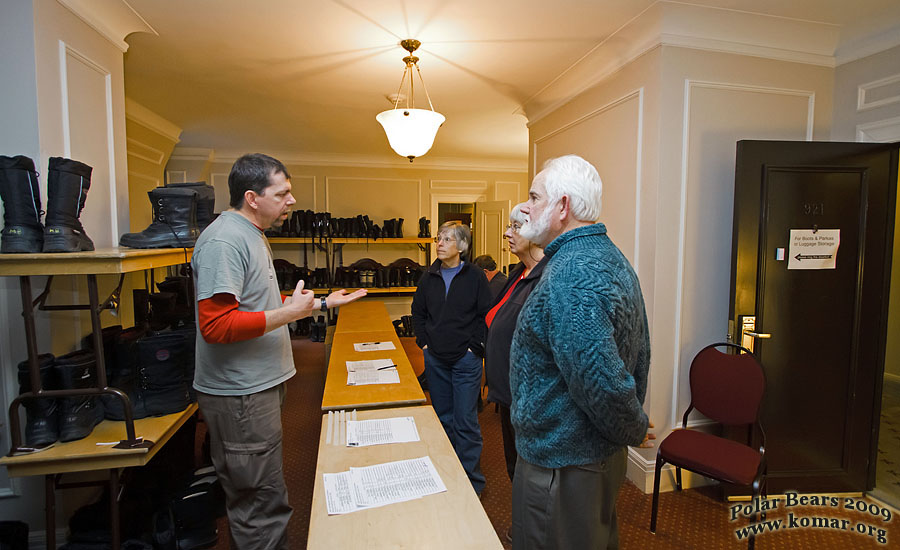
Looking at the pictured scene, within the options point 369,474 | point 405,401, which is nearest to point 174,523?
point 405,401

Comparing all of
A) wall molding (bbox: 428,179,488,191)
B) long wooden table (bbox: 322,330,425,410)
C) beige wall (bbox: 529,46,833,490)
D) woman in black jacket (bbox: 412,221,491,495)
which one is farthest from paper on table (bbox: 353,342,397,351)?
wall molding (bbox: 428,179,488,191)

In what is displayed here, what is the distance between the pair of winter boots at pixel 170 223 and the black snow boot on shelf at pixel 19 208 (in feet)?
1.42

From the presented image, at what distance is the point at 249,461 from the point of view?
1.64 meters

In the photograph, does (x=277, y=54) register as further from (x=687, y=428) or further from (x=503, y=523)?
(x=687, y=428)

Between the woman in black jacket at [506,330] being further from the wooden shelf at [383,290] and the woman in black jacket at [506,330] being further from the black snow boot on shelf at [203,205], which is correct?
the wooden shelf at [383,290]

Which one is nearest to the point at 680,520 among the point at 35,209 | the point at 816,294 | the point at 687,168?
the point at 816,294

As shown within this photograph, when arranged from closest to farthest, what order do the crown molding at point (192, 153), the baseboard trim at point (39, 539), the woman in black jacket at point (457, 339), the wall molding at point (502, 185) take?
1. the baseboard trim at point (39, 539)
2. the woman in black jacket at point (457, 339)
3. the crown molding at point (192, 153)
4. the wall molding at point (502, 185)

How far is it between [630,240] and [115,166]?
291 centimetres

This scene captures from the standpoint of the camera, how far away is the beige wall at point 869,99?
241 cm

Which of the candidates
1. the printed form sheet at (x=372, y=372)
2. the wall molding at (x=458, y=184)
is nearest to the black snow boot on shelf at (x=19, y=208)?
the printed form sheet at (x=372, y=372)

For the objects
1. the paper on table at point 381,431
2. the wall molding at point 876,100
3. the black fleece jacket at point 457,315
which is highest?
the wall molding at point 876,100

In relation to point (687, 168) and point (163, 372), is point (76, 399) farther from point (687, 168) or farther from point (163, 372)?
point (687, 168)

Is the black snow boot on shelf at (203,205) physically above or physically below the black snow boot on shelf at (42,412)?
above

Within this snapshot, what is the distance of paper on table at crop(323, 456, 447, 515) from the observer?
1178mm
